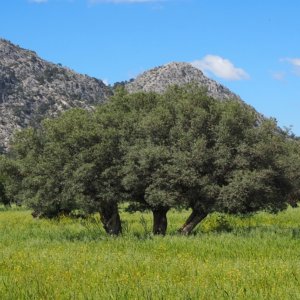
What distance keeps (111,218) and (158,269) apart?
12.6 m

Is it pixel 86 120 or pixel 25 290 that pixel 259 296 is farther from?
pixel 86 120

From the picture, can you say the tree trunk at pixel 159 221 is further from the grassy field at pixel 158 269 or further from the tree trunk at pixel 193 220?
the grassy field at pixel 158 269

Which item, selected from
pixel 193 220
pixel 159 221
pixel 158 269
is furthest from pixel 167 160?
pixel 158 269

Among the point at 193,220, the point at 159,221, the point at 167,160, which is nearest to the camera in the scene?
the point at 167,160

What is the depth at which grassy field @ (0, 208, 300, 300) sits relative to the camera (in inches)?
414

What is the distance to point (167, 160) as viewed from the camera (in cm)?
2362

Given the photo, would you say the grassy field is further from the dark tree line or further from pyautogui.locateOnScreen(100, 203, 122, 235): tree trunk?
pyautogui.locateOnScreen(100, 203, 122, 235): tree trunk

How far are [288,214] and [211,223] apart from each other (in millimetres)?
14980

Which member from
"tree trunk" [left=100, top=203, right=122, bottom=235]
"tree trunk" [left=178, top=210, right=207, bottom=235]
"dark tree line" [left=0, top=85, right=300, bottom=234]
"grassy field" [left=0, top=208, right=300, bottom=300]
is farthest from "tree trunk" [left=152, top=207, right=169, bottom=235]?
"grassy field" [left=0, top=208, right=300, bottom=300]

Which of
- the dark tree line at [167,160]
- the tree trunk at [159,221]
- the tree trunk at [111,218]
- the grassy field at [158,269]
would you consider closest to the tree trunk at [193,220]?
the dark tree line at [167,160]

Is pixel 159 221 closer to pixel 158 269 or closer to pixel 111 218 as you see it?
pixel 111 218

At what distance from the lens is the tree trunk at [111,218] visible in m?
26.8

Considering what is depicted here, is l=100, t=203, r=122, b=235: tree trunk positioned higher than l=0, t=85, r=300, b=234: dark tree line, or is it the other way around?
l=0, t=85, r=300, b=234: dark tree line

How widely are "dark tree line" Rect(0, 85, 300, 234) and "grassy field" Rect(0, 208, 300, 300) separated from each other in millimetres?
2340
